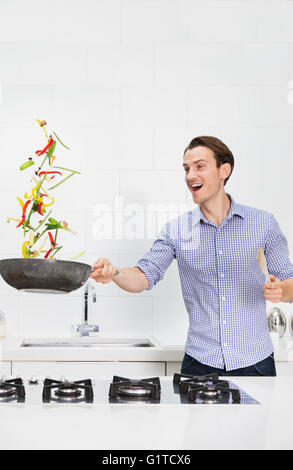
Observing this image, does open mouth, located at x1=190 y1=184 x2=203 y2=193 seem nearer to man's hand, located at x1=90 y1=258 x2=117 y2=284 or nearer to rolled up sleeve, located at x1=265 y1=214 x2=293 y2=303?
rolled up sleeve, located at x1=265 y1=214 x2=293 y2=303

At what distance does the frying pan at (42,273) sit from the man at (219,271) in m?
0.72

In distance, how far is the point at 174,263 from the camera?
118 inches

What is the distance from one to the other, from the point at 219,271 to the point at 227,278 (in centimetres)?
4

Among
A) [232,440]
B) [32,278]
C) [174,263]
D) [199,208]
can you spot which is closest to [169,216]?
[174,263]

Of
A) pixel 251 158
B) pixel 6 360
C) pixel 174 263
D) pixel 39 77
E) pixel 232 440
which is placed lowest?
pixel 6 360

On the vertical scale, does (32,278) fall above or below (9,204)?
below

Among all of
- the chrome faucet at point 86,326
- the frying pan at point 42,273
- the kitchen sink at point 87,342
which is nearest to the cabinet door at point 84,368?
the kitchen sink at point 87,342

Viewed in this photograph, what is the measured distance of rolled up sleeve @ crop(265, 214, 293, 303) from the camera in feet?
7.29

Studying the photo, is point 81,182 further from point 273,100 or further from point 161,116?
point 273,100

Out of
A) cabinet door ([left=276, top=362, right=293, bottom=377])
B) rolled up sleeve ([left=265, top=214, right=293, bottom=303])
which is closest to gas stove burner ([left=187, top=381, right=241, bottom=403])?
rolled up sleeve ([left=265, top=214, right=293, bottom=303])

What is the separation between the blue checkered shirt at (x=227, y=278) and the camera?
2.13 m

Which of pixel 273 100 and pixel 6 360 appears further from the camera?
pixel 273 100

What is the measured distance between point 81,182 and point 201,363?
1.31 metres

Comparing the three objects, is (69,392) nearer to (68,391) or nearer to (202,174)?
(68,391)
